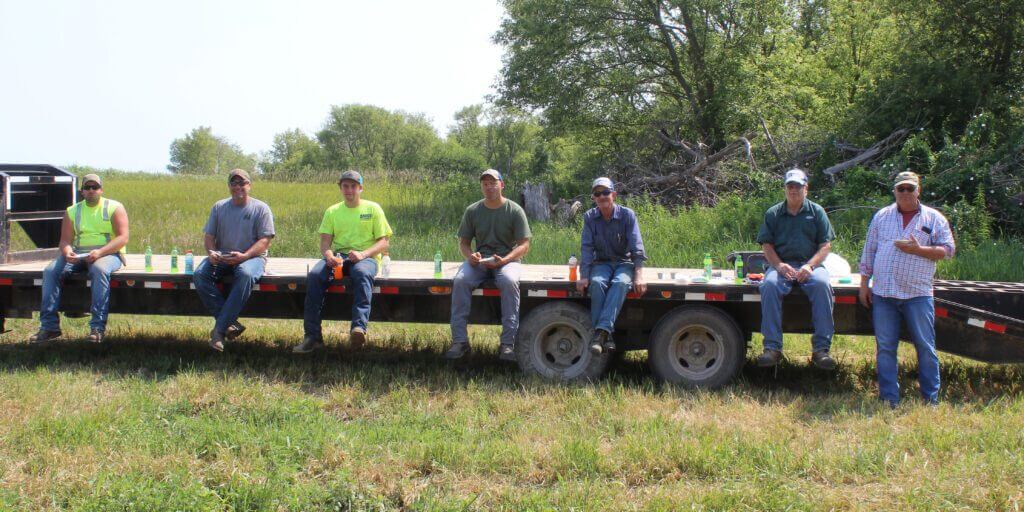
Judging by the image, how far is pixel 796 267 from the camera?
22.2 feet

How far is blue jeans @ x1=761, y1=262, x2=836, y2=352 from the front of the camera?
6.34 metres

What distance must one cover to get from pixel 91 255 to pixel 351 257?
8.02 ft

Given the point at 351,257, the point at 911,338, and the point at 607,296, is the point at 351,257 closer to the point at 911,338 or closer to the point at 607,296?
the point at 607,296

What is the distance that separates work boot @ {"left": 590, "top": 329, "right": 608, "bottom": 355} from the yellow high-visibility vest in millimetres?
4739

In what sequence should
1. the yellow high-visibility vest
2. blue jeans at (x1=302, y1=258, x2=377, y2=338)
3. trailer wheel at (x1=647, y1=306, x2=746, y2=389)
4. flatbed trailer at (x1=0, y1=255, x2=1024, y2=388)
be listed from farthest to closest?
1. the yellow high-visibility vest
2. blue jeans at (x1=302, y1=258, x2=377, y2=338)
3. trailer wheel at (x1=647, y1=306, x2=746, y2=389)
4. flatbed trailer at (x1=0, y1=255, x2=1024, y2=388)

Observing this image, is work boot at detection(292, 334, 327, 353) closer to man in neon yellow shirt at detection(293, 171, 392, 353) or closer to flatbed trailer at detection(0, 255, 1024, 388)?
man in neon yellow shirt at detection(293, 171, 392, 353)

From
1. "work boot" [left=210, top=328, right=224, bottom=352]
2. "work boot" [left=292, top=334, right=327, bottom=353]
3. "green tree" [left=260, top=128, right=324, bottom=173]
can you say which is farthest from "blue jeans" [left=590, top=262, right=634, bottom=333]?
"green tree" [left=260, top=128, right=324, bottom=173]

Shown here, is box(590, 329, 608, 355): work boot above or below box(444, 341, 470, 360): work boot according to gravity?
above

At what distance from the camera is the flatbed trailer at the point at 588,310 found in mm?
6578

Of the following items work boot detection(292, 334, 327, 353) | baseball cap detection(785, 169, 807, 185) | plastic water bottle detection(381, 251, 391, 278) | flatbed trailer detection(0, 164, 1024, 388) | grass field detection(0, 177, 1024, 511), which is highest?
baseball cap detection(785, 169, 807, 185)

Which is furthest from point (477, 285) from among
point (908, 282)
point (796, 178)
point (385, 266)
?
point (908, 282)

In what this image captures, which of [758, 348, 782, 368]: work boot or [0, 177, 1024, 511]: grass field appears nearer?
[0, 177, 1024, 511]: grass field

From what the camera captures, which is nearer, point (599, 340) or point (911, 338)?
point (911, 338)

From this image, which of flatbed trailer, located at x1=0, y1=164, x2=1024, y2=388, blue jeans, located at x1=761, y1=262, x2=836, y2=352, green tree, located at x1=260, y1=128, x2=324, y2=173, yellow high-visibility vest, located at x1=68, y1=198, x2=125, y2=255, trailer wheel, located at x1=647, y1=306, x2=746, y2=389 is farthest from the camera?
green tree, located at x1=260, y1=128, x2=324, y2=173
